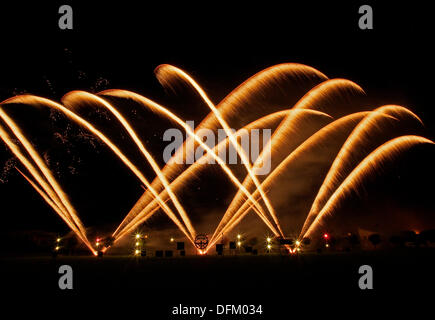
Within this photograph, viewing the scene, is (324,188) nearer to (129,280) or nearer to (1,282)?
(129,280)

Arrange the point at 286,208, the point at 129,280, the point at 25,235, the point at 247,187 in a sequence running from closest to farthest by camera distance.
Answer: the point at 129,280 < the point at 247,187 < the point at 25,235 < the point at 286,208

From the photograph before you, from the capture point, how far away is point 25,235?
4250cm

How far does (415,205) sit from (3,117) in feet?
179

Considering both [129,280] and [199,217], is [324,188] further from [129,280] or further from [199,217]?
[199,217]

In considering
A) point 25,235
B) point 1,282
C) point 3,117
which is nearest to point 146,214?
point 3,117

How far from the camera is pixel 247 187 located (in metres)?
28.9

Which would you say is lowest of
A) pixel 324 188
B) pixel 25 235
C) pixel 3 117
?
pixel 25 235

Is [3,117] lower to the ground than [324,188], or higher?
higher

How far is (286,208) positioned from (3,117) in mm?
37057

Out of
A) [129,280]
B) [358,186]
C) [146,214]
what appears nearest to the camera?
[129,280]
